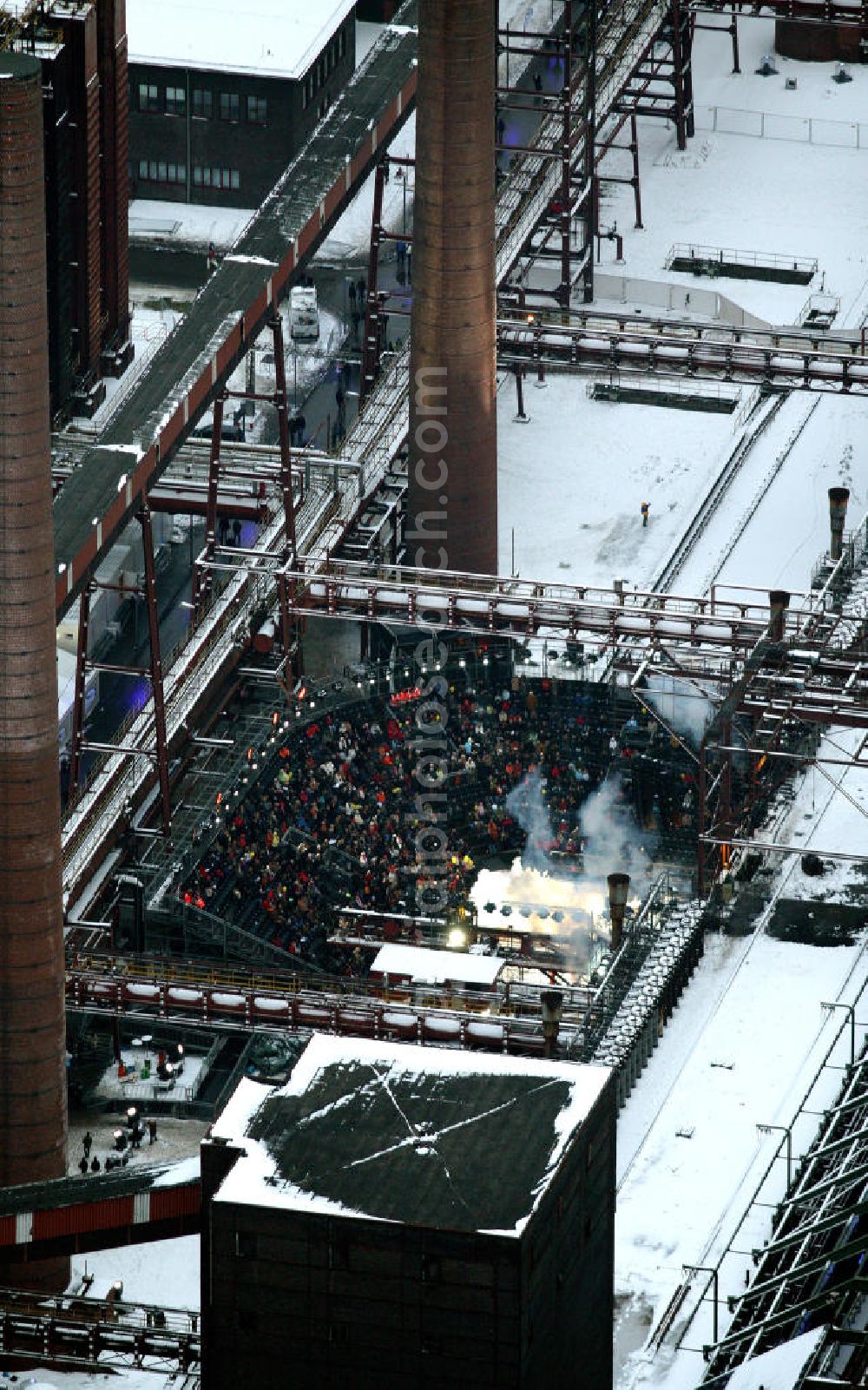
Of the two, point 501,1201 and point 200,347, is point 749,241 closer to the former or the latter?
point 200,347

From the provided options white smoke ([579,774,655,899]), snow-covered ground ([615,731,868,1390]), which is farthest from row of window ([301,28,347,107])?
snow-covered ground ([615,731,868,1390])

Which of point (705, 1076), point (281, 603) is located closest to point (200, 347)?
point (281, 603)

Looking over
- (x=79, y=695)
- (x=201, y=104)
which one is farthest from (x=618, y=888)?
(x=201, y=104)

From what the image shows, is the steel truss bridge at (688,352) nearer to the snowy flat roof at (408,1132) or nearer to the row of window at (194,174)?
the row of window at (194,174)

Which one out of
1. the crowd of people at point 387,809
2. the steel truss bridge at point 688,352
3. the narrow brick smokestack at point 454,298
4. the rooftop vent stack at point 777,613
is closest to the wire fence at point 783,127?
the steel truss bridge at point 688,352

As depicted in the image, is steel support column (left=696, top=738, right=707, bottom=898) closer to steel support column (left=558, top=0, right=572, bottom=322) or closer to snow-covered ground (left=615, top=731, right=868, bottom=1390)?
snow-covered ground (left=615, top=731, right=868, bottom=1390)

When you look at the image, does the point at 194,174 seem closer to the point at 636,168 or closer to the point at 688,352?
the point at 636,168
